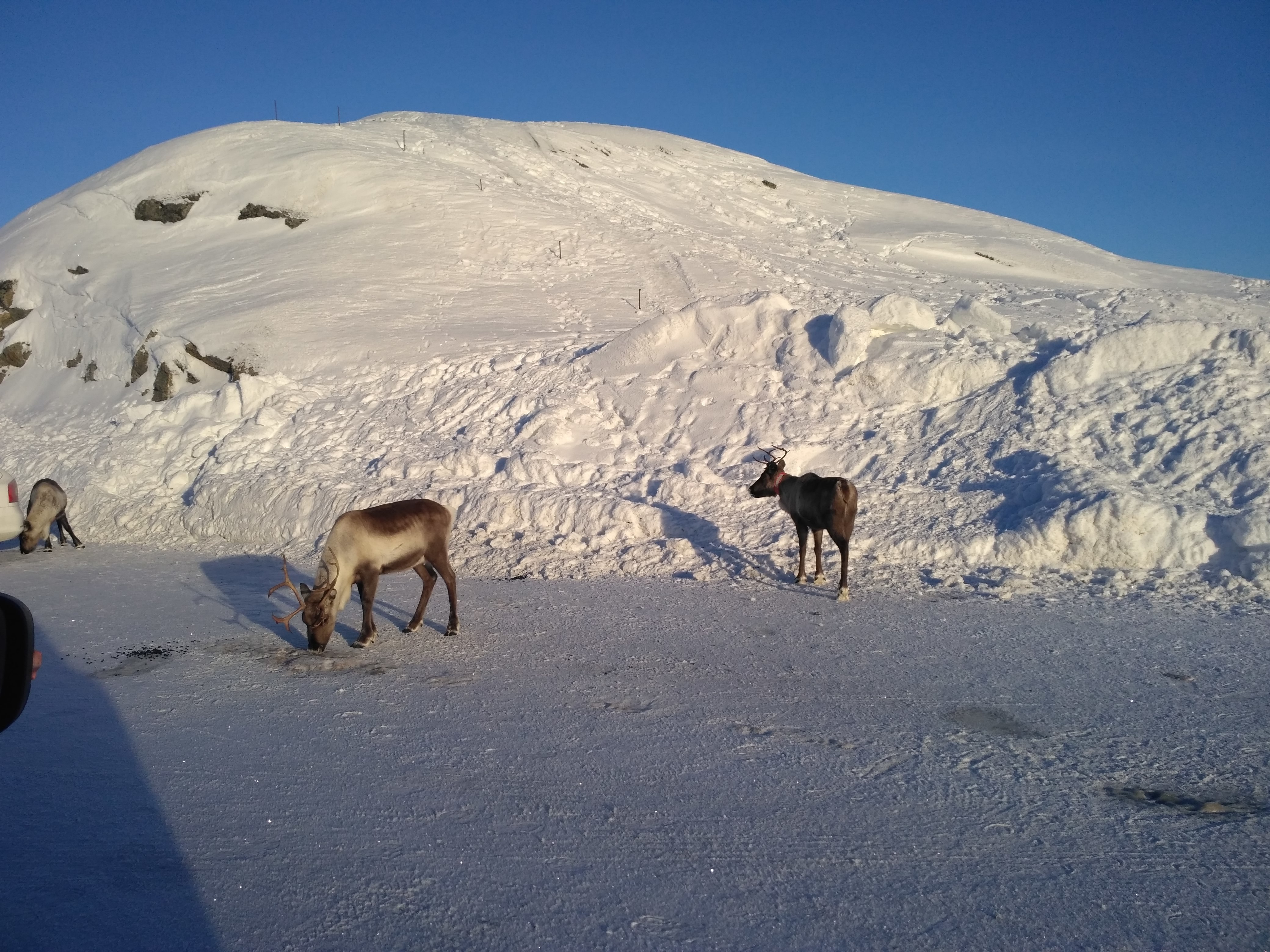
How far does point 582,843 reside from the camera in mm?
4629

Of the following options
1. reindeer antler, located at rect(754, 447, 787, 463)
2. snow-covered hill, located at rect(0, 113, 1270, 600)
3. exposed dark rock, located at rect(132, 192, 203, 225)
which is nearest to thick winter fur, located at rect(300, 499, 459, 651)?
snow-covered hill, located at rect(0, 113, 1270, 600)

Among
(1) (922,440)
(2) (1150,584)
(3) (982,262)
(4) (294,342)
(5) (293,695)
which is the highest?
(3) (982,262)

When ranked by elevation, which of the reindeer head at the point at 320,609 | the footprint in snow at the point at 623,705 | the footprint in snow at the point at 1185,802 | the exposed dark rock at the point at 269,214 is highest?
the exposed dark rock at the point at 269,214

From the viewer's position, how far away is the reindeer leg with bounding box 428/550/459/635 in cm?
845

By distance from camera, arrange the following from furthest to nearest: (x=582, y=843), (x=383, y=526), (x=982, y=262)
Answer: (x=982, y=262) < (x=383, y=526) < (x=582, y=843)

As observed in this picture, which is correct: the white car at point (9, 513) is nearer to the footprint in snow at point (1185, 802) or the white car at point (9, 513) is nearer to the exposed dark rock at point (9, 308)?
the footprint in snow at point (1185, 802)

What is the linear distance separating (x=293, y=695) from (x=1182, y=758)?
612cm

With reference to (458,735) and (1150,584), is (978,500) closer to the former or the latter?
(1150,584)

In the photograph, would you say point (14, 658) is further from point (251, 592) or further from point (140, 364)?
point (140, 364)

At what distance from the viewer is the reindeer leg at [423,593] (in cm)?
857

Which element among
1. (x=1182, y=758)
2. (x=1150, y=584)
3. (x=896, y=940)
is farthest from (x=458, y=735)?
(x=1150, y=584)

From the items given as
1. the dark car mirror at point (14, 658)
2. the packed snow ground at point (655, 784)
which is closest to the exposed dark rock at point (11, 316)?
the packed snow ground at point (655, 784)

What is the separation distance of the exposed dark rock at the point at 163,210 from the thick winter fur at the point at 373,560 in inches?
1034

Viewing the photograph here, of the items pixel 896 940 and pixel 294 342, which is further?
pixel 294 342
